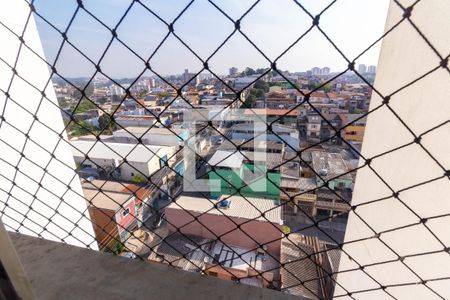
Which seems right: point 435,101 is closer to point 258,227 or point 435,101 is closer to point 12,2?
point 12,2

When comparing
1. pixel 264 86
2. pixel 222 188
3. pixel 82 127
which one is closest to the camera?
pixel 82 127

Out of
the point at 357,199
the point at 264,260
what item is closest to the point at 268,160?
the point at 264,260

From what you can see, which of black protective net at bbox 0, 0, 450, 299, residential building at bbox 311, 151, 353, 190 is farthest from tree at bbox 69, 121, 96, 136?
residential building at bbox 311, 151, 353, 190

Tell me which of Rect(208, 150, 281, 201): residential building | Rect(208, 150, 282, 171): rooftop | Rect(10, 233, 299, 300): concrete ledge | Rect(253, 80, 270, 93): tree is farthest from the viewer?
Rect(208, 150, 281, 201): residential building

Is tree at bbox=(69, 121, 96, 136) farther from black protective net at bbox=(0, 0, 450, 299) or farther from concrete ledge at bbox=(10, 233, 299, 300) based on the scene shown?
concrete ledge at bbox=(10, 233, 299, 300)

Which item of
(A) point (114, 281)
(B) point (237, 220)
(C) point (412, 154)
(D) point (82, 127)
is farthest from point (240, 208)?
(C) point (412, 154)

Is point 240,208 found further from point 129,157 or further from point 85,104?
point 85,104
